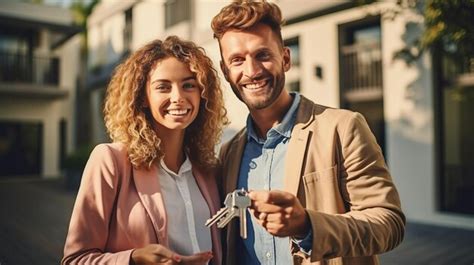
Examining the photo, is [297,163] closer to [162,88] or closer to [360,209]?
[360,209]

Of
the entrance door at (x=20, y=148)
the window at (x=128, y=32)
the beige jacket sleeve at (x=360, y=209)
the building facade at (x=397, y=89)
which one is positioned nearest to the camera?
the beige jacket sleeve at (x=360, y=209)

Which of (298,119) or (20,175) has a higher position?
(298,119)

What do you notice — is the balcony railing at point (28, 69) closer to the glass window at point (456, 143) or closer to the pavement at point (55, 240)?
the pavement at point (55, 240)

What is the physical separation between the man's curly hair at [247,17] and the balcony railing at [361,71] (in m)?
7.60

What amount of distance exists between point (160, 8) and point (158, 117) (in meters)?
13.8

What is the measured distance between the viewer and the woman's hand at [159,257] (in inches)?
56.9

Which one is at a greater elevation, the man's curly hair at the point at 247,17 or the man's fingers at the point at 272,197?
the man's curly hair at the point at 247,17

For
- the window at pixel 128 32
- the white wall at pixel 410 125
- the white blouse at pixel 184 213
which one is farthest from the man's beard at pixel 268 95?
the window at pixel 128 32

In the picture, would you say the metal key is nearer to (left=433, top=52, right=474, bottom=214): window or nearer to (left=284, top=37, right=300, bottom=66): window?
(left=433, top=52, right=474, bottom=214): window

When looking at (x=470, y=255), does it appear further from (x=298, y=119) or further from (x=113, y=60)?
(x=113, y=60)

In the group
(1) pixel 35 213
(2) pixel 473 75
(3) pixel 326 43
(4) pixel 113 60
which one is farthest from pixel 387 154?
(4) pixel 113 60

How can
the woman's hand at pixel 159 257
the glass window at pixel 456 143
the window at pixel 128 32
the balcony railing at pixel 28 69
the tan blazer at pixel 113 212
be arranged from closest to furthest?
the woman's hand at pixel 159 257, the tan blazer at pixel 113 212, the glass window at pixel 456 143, the window at pixel 128 32, the balcony railing at pixel 28 69

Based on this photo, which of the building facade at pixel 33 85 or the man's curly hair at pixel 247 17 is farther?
the building facade at pixel 33 85

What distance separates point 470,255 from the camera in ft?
18.6
